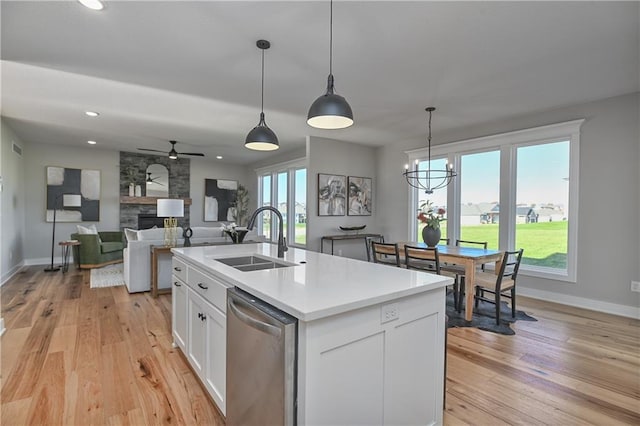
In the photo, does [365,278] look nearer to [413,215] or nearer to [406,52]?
[406,52]

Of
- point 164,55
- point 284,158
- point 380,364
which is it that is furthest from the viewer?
point 284,158

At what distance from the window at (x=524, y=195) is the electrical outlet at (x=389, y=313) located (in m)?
3.92

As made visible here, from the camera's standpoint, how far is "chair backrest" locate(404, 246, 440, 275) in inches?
138

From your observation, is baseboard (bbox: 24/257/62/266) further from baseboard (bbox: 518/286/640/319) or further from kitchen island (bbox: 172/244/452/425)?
baseboard (bbox: 518/286/640/319)

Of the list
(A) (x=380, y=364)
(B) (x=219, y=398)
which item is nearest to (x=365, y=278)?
(A) (x=380, y=364)

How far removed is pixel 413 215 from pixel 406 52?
12.1 ft

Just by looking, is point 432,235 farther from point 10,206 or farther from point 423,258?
point 10,206

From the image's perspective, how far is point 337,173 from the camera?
6.16 m

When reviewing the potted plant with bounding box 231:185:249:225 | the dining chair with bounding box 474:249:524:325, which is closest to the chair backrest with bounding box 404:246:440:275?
the dining chair with bounding box 474:249:524:325

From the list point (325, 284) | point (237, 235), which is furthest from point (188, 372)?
point (237, 235)

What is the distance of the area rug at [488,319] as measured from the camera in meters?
3.21

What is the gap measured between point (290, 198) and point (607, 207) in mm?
5628

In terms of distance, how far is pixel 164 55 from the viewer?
2742 mm

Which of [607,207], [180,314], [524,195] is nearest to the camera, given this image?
[180,314]
